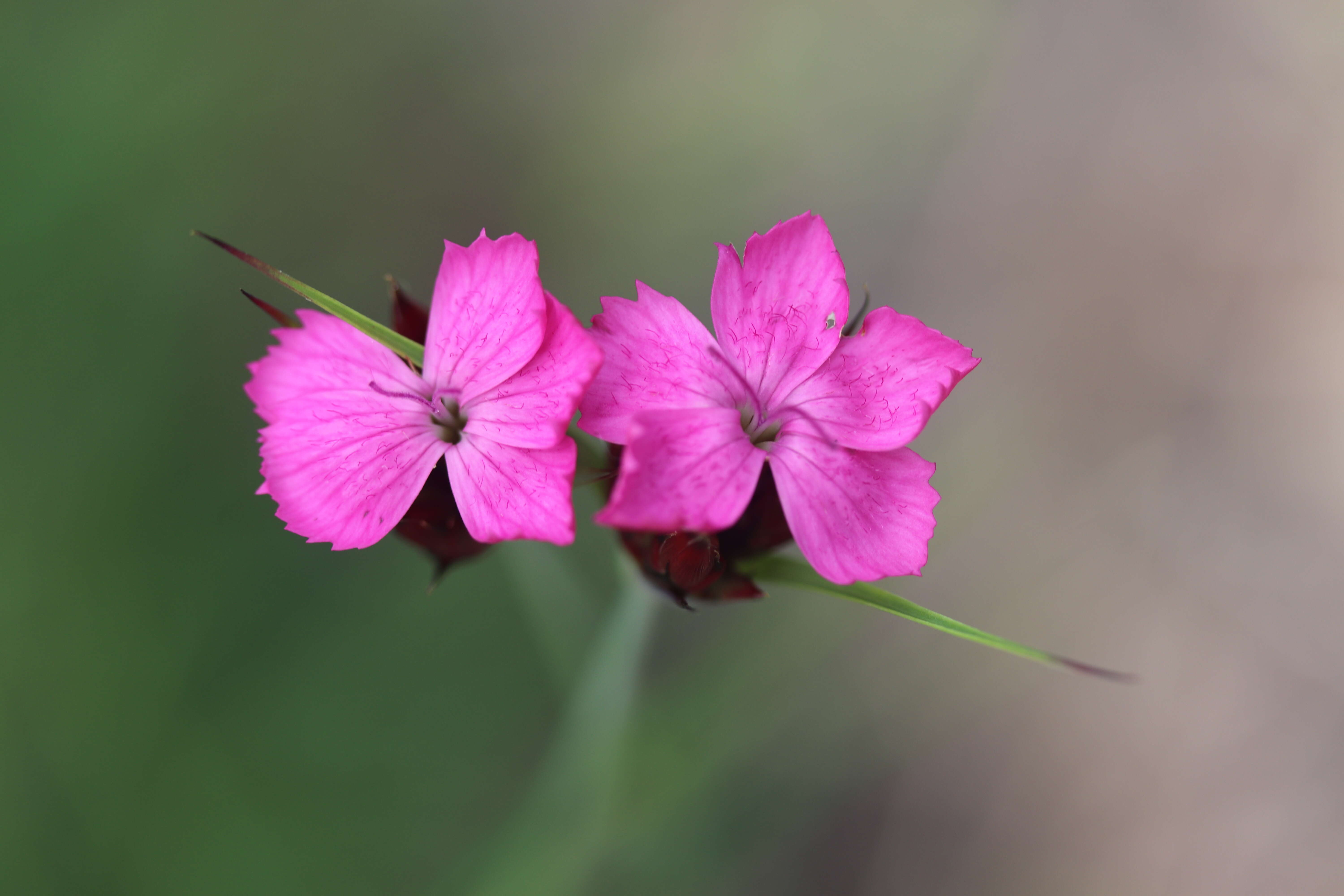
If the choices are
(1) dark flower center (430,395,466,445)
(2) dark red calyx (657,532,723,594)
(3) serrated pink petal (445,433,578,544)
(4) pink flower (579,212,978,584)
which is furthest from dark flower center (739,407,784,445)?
(1) dark flower center (430,395,466,445)

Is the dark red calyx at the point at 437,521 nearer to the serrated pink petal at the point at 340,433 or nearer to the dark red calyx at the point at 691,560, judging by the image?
the serrated pink petal at the point at 340,433

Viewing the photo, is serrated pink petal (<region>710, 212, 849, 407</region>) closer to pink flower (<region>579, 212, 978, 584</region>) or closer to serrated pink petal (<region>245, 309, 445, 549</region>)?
pink flower (<region>579, 212, 978, 584</region>)

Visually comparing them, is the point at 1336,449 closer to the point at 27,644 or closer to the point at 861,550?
the point at 861,550

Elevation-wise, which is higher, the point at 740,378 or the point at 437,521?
the point at 740,378

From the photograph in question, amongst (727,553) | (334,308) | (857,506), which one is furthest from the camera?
(727,553)

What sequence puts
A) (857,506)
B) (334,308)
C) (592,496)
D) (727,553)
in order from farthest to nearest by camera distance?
(592,496)
(727,553)
(857,506)
(334,308)

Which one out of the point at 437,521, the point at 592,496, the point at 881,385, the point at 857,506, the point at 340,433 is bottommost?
the point at 592,496

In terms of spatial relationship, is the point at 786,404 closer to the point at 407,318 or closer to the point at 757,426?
the point at 757,426

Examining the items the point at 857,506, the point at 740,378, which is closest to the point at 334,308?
the point at 740,378

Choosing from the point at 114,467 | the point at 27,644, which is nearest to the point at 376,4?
the point at 114,467
